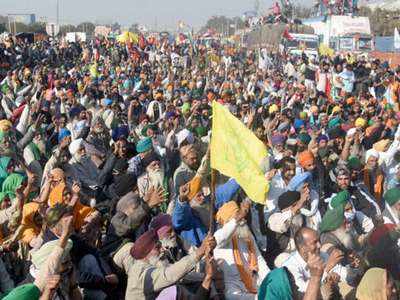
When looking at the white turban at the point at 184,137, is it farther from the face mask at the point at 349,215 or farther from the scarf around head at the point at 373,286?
the scarf around head at the point at 373,286

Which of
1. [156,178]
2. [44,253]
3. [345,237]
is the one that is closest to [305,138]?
[156,178]

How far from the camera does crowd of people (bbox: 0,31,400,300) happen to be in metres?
3.59

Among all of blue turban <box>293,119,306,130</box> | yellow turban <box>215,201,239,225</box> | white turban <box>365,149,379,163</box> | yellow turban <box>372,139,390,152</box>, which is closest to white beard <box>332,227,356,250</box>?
yellow turban <box>215,201,239,225</box>

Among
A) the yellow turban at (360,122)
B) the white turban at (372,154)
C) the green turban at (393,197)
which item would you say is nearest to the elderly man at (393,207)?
the green turban at (393,197)

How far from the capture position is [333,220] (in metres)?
4.50

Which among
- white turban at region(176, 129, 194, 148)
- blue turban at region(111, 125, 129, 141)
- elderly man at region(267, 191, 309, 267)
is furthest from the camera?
blue turban at region(111, 125, 129, 141)

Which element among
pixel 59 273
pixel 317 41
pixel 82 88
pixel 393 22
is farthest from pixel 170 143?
pixel 393 22

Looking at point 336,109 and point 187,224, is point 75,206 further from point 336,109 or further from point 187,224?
point 336,109

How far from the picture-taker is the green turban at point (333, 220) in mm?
4457

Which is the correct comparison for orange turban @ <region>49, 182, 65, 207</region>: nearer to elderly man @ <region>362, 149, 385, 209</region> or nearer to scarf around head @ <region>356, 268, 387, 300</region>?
scarf around head @ <region>356, 268, 387, 300</region>

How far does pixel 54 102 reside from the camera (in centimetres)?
1032

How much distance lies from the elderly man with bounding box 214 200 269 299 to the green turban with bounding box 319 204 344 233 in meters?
0.54

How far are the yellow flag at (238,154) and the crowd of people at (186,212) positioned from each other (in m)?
0.06

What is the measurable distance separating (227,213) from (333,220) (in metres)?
0.85
